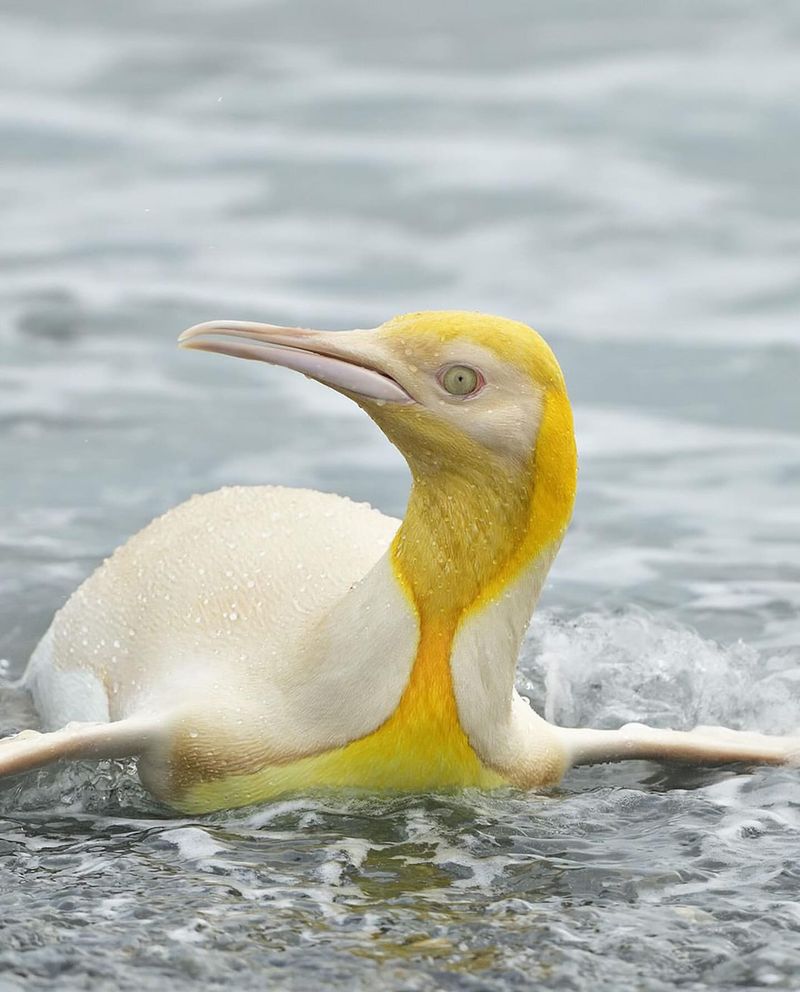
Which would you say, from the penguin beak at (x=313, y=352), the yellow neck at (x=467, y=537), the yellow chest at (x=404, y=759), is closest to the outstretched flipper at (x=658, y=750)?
the yellow chest at (x=404, y=759)

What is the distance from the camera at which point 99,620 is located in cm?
598

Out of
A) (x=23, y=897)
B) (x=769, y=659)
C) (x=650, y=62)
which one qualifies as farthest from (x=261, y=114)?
(x=23, y=897)

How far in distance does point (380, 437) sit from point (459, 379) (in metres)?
5.00

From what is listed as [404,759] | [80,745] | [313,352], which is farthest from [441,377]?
[80,745]

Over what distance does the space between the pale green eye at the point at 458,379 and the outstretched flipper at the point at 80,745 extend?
1.20 meters

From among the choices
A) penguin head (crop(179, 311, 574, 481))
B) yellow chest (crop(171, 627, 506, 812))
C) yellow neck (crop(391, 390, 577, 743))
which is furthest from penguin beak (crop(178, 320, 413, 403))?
yellow chest (crop(171, 627, 506, 812))

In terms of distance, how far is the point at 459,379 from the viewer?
15.4 feet

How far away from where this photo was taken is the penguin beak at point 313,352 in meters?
4.68

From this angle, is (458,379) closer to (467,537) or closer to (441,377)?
(441,377)

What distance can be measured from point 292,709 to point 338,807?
0.92 ft

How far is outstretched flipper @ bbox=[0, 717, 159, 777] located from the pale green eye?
120cm

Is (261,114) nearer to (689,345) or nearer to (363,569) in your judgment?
(689,345)

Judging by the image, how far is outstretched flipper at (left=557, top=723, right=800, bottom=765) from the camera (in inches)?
218

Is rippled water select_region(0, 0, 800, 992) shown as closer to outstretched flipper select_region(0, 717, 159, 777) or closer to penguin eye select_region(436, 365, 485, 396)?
outstretched flipper select_region(0, 717, 159, 777)
